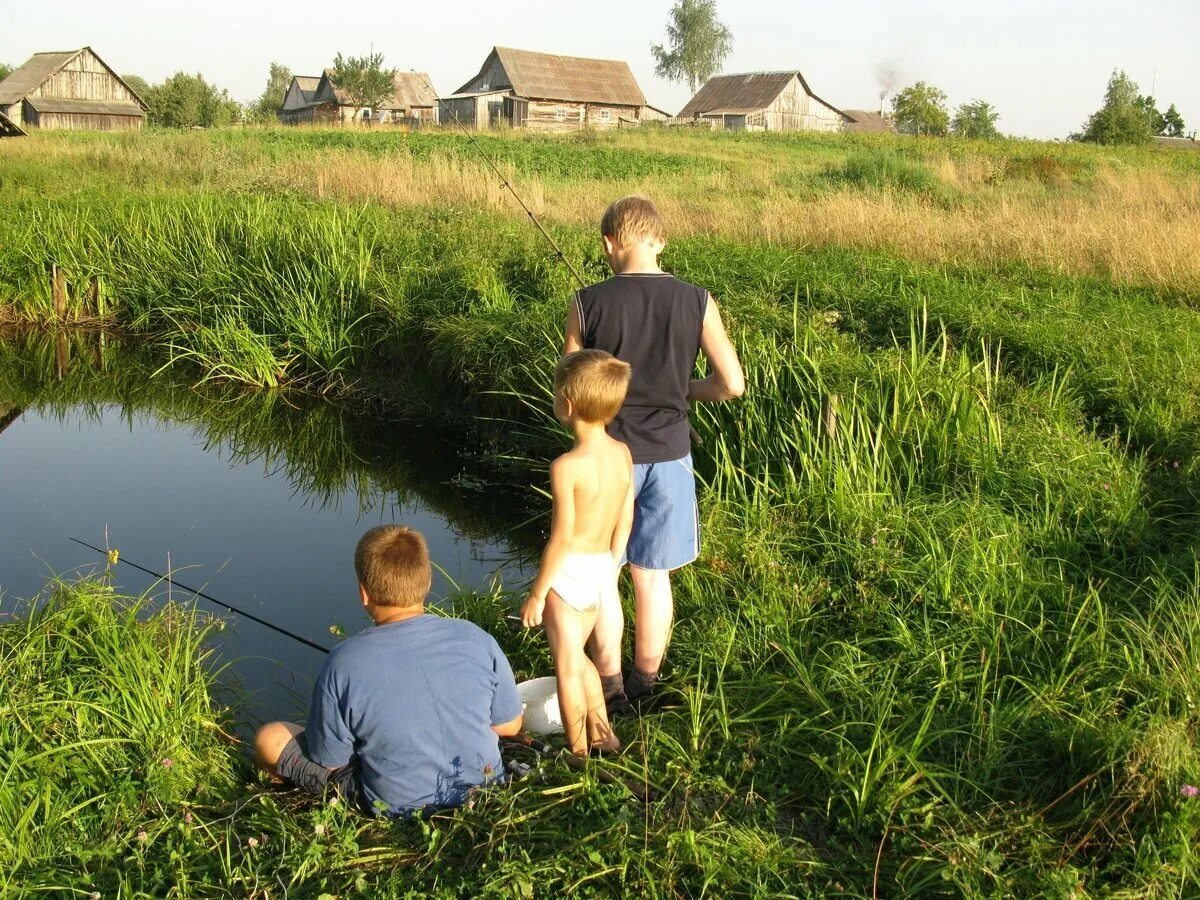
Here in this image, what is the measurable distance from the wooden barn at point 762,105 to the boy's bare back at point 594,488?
51810 millimetres

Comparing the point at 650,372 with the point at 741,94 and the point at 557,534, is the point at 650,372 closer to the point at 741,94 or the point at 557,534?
the point at 557,534

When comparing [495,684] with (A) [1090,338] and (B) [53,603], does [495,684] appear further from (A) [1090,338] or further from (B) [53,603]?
(A) [1090,338]

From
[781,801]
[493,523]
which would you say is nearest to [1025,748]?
[781,801]

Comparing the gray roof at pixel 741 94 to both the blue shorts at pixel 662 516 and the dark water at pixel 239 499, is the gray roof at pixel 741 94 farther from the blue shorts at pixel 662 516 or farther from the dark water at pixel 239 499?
the blue shorts at pixel 662 516

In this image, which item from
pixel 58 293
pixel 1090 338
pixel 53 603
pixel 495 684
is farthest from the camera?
pixel 58 293

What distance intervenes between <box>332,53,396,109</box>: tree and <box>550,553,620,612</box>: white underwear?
53.7 m

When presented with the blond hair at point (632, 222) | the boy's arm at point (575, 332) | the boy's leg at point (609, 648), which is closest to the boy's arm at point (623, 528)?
the boy's leg at point (609, 648)

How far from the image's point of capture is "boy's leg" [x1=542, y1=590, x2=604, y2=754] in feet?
10.5

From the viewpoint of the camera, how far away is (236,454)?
26.8 ft

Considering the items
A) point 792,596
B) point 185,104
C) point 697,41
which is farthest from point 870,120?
point 792,596

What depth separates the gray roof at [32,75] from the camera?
1848 inches

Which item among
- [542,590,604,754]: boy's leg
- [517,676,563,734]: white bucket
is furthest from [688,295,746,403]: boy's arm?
[517,676,563,734]: white bucket

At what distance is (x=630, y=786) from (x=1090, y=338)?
5030 millimetres

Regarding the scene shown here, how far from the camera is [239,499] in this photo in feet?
23.5
